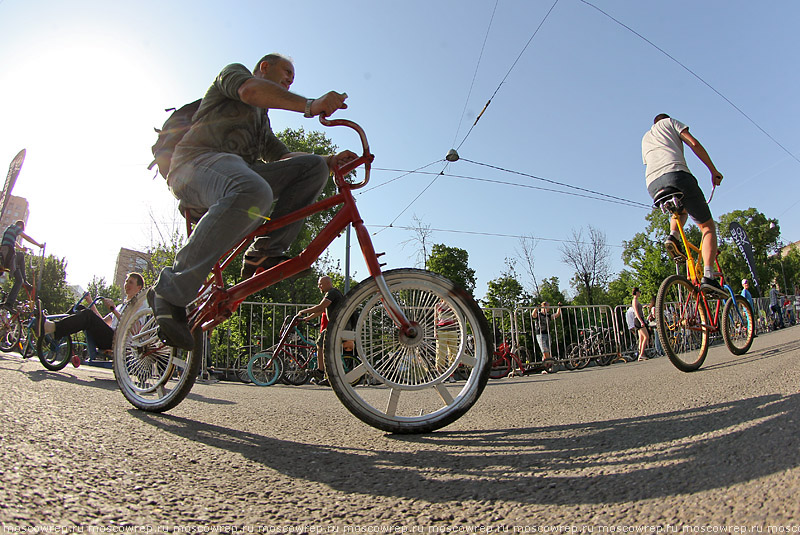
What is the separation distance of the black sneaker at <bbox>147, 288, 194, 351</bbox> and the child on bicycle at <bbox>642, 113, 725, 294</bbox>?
4.05m

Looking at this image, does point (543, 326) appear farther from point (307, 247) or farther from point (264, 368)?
point (307, 247)

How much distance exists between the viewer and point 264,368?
9.20 m

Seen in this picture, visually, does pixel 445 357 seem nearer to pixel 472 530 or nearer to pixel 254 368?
pixel 472 530

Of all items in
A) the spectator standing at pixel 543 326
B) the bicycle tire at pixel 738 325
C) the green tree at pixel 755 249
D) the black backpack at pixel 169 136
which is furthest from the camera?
the green tree at pixel 755 249

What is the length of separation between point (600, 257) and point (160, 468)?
36468mm

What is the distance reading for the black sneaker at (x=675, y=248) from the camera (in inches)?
161

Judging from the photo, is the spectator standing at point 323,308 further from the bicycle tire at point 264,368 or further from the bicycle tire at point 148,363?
the bicycle tire at point 148,363

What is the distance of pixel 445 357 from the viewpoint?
2.04 meters

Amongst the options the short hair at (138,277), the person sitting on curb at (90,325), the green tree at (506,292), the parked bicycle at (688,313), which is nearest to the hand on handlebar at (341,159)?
the parked bicycle at (688,313)

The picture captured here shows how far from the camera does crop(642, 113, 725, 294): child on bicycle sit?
376 centimetres

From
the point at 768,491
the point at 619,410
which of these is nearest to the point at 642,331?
the point at 619,410

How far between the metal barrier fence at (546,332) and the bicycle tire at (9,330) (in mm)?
4000

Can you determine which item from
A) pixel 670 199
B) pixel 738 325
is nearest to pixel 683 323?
pixel 670 199

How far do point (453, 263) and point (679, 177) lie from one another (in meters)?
38.4
